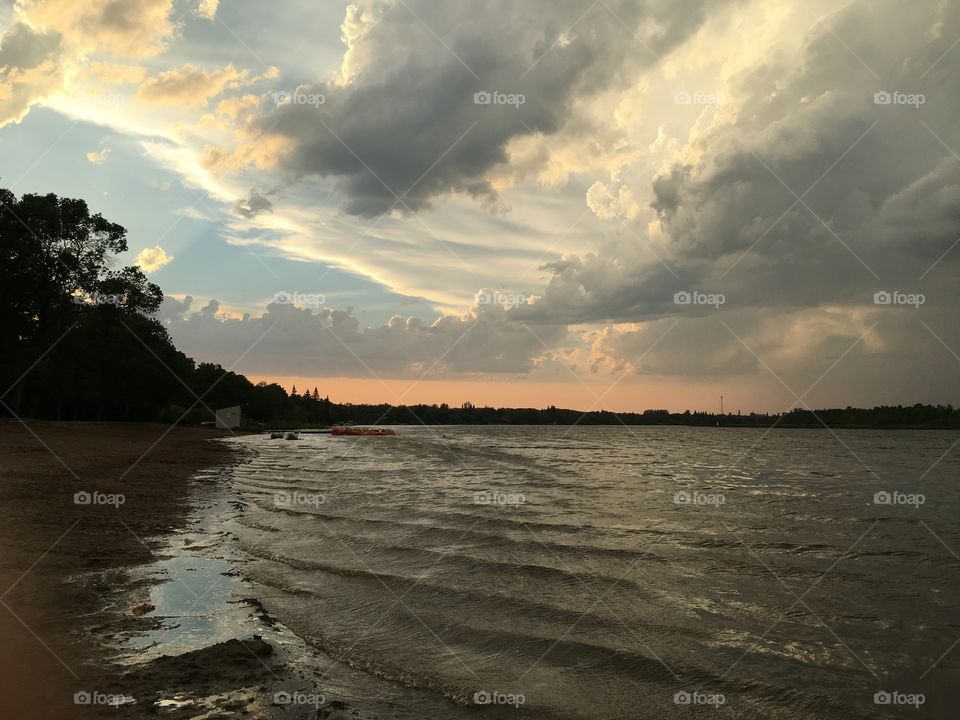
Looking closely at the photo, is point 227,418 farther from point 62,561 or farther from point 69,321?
point 62,561

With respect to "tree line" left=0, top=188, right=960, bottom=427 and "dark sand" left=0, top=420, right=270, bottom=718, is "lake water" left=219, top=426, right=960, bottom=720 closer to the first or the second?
"dark sand" left=0, top=420, right=270, bottom=718

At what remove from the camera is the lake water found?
830cm

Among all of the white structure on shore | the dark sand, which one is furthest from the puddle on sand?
the white structure on shore

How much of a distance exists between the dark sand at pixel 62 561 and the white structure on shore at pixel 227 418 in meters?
Answer: 108

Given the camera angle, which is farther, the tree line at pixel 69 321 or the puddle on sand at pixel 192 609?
the tree line at pixel 69 321

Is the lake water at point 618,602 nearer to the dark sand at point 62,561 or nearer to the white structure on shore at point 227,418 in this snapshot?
the dark sand at point 62,561

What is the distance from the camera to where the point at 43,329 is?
58594mm

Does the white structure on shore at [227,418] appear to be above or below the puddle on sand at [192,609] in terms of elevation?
below

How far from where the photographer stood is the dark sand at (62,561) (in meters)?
7.03

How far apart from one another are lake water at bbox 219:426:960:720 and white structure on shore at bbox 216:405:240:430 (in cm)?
11756

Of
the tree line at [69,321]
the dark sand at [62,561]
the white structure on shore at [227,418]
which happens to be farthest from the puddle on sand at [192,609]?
the white structure on shore at [227,418]

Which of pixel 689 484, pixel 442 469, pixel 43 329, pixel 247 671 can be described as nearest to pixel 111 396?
pixel 43 329

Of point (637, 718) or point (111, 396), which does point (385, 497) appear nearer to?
point (637, 718)

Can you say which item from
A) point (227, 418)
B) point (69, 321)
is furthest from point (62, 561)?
point (227, 418)
